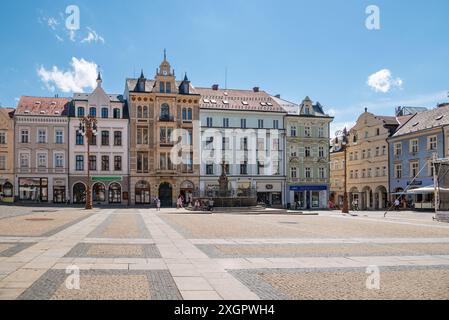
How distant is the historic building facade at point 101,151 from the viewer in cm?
5872

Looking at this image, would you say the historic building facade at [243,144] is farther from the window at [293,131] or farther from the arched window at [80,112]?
the arched window at [80,112]

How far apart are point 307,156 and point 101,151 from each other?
28870mm

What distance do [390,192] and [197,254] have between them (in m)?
53.1

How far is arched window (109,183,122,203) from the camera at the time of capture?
2331 inches

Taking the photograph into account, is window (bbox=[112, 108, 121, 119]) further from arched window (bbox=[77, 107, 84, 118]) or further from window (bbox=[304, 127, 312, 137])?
window (bbox=[304, 127, 312, 137])

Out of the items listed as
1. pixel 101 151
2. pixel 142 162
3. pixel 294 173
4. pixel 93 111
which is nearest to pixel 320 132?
pixel 294 173

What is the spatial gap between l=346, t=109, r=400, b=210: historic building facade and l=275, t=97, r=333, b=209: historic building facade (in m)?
5.43

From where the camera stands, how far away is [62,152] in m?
58.6

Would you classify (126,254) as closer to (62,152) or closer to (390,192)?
(62,152)

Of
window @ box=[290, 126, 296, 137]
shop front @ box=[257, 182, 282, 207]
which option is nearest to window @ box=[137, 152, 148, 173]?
shop front @ box=[257, 182, 282, 207]

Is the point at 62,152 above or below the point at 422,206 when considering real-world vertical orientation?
above

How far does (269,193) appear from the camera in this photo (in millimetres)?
64500
